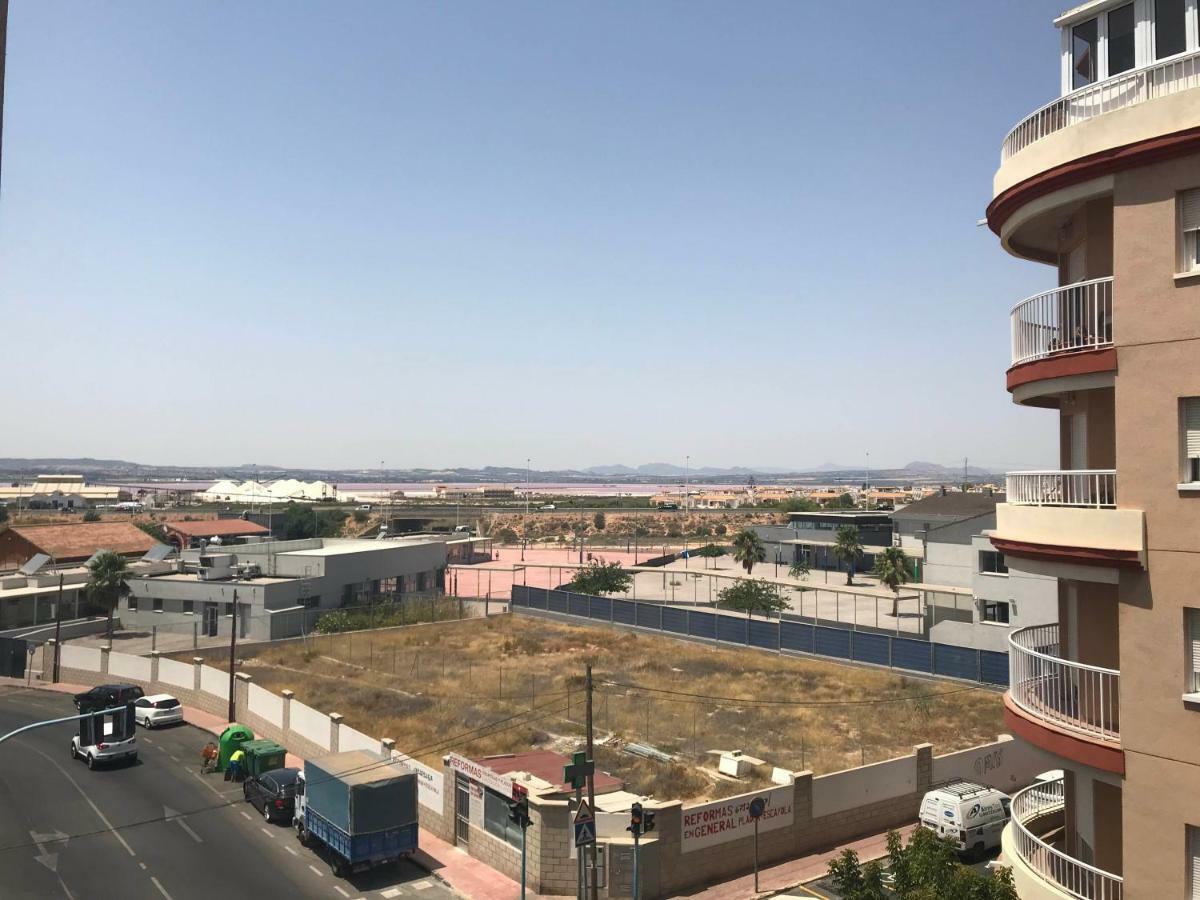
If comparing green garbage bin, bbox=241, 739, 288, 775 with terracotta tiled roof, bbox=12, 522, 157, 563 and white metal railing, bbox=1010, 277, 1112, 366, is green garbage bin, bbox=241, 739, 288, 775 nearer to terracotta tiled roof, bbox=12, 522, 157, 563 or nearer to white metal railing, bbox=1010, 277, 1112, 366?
white metal railing, bbox=1010, 277, 1112, 366

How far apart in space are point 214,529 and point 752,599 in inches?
3003

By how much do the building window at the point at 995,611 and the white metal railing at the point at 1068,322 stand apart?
132ft

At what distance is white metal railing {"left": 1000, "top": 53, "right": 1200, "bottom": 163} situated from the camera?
1274 cm

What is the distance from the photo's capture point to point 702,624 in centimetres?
6162

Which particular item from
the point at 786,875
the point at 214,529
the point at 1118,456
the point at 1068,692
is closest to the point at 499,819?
the point at 786,875

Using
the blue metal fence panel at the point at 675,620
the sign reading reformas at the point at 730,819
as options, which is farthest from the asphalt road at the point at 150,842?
the blue metal fence panel at the point at 675,620

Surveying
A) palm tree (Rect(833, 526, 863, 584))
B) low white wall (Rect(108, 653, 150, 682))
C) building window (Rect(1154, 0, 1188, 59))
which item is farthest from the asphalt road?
palm tree (Rect(833, 526, 863, 584))

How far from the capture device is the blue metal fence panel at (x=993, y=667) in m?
46.0

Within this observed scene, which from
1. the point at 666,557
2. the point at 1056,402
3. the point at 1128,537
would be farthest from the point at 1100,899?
the point at 666,557

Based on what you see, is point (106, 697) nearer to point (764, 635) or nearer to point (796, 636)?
point (764, 635)

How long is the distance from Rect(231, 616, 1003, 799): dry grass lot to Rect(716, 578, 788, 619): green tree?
7.15m

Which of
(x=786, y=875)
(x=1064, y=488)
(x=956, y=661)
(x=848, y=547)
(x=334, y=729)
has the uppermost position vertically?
(x=1064, y=488)

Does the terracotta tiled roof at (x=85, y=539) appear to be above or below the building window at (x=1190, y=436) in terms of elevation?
below

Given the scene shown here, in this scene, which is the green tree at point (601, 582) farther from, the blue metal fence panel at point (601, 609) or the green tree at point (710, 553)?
the green tree at point (710, 553)
